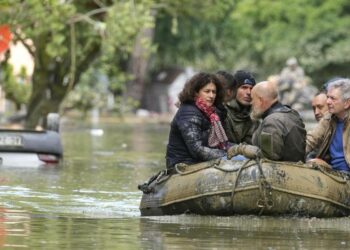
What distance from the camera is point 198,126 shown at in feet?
46.9

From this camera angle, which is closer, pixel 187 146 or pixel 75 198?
pixel 187 146

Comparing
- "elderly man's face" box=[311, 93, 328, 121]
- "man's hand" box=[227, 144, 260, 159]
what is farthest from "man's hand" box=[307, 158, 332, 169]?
"elderly man's face" box=[311, 93, 328, 121]

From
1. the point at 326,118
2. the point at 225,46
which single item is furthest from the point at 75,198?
the point at 225,46

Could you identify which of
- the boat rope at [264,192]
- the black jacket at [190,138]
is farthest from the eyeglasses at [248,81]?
the boat rope at [264,192]

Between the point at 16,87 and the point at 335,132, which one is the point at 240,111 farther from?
the point at 16,87

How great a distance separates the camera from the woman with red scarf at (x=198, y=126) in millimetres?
14258

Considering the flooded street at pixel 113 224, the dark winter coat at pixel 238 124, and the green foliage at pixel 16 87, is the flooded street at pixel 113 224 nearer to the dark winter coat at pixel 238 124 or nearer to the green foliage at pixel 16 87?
the dark winter coat at pixel 238 124

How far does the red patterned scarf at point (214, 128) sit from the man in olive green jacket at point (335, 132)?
91 cm

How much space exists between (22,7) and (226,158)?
1496 cm

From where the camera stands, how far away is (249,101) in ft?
50.0

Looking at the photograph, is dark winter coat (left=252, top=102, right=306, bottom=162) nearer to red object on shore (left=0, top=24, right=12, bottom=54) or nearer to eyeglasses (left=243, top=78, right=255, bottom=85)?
eyeglasses (left=243, top=78, right=255, bottom=85)

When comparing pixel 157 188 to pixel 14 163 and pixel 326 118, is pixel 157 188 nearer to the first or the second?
pixel 326 118

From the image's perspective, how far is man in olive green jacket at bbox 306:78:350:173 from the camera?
14.1m

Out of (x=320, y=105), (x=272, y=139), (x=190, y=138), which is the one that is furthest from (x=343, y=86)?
(x=320, y=105)
